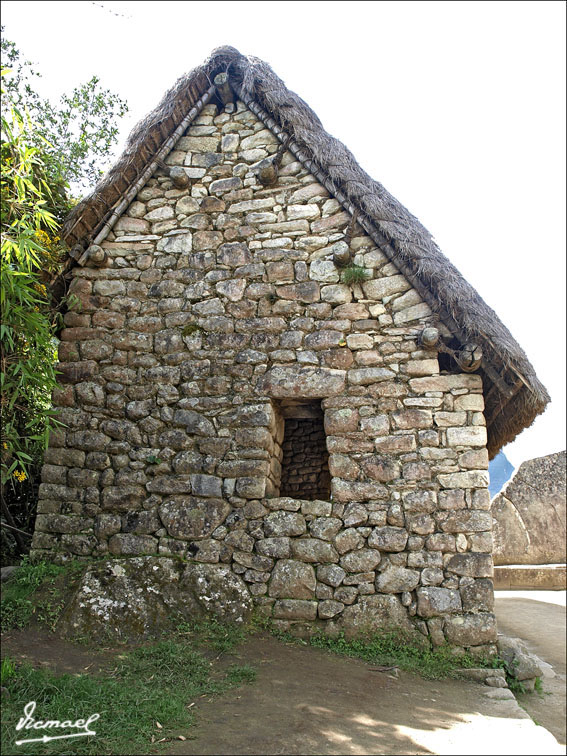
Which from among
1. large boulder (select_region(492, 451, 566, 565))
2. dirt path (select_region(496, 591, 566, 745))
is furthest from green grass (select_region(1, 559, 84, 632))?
large boulder (select_region(492, 451, 566, 565))

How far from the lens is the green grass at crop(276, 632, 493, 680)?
402 cm

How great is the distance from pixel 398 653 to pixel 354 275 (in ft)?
10.3

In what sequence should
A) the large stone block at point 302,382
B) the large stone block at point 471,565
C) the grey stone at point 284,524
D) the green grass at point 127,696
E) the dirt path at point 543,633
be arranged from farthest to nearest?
1. the large stone block at point 302,382
2. the grey stone at point 284,524
3. the large stone block at point 471,565
4. the dirt path at point 543,633
5. the green grass at point 127,696

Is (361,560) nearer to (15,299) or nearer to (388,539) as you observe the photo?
(388,539)

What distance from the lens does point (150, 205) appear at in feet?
18.6

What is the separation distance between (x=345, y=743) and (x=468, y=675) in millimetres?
1731

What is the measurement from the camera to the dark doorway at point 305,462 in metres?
7.24

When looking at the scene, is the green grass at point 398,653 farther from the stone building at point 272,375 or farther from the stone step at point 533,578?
the stone step at point 533,578

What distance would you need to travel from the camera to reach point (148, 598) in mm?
4277

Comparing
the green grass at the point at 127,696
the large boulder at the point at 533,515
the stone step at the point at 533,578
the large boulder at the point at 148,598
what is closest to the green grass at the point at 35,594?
the large boulder at the point at 148,598

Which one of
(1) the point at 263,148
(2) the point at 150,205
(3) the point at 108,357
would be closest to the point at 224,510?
(3) the point at 108,357

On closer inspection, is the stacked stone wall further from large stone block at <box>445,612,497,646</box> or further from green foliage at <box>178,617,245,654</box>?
large stone block at <box>445,612,497,646</box>

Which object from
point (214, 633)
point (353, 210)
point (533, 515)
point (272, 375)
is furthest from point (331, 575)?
point (533, 515)

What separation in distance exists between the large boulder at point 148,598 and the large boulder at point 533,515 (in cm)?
711
